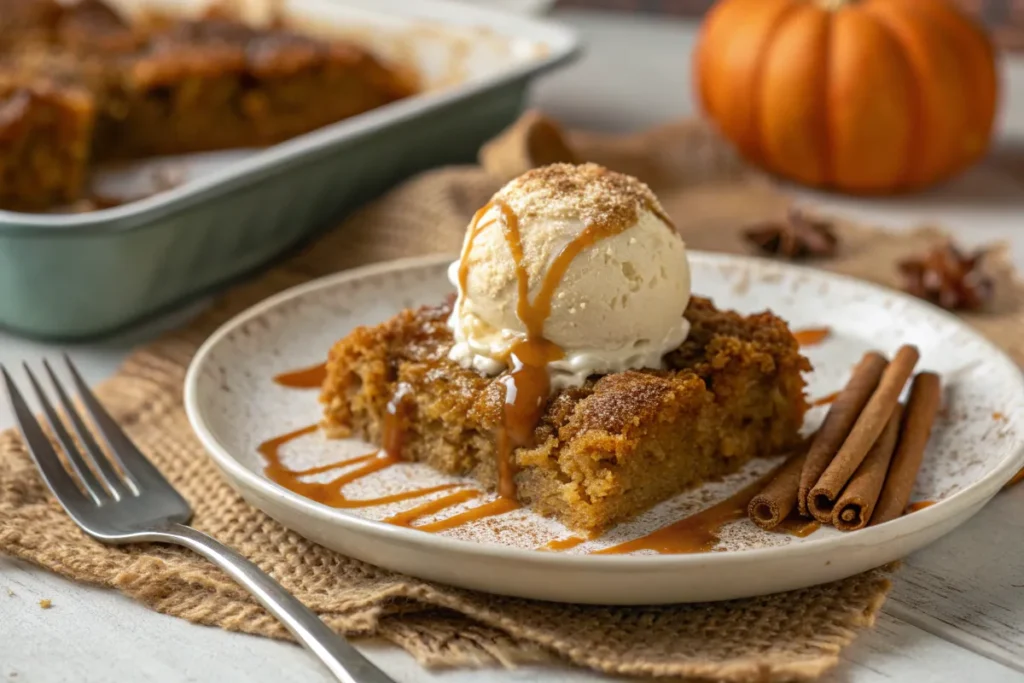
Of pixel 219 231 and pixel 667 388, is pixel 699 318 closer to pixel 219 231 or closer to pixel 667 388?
pixel 667 388

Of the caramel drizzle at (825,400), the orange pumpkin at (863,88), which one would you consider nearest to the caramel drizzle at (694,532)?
the caramel drizzle at (825,400)

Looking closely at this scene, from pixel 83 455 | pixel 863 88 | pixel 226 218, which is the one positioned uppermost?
pixel 863 88

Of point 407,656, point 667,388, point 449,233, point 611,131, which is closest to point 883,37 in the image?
point 611,131

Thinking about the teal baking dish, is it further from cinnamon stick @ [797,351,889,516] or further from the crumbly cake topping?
cinnamon stick @ [797,351,889,516]

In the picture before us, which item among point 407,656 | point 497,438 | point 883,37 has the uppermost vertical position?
point 883,37

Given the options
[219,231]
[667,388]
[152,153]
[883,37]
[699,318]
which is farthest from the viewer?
[152,153]

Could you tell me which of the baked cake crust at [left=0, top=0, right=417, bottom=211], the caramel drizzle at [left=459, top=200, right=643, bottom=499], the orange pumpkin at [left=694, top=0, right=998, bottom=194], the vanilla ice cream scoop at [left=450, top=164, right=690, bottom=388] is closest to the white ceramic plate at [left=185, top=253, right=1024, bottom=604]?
the caramel drizzle at [left=459, top=200, right=643, bottom=499]

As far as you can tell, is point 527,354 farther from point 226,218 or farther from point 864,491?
point 226,218

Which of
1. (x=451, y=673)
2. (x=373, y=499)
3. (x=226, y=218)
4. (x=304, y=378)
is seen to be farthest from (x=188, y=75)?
(x=451, y=673)
